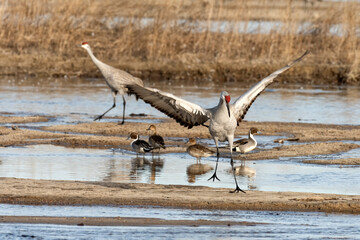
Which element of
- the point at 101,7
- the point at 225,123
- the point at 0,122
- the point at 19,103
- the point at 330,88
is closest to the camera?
the point at 225,123

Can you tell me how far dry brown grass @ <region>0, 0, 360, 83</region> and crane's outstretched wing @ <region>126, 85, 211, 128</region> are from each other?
15813 millimetres

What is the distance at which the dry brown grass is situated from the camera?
2658cm

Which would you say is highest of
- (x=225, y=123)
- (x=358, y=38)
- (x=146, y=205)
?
(x=358, y=38)

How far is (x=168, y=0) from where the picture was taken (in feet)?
89.3

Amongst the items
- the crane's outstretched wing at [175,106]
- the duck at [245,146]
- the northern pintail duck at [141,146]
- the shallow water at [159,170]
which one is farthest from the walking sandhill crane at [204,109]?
the northern pintail duck at [141,146]

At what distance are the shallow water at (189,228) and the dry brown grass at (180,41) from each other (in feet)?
58.6

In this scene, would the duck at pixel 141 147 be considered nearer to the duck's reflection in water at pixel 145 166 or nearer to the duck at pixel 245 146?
the duck's reflection in water at pixel 145 166

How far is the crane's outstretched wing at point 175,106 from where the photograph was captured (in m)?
10.1

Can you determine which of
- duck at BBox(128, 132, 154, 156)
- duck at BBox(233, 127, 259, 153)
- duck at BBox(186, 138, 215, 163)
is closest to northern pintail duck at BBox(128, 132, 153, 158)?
duck at BBox(128, 132, 154, 156)

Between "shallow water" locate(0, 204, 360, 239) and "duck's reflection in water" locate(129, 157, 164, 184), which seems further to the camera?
"duck's reflection in water" locate(129, 157, 164, 184)

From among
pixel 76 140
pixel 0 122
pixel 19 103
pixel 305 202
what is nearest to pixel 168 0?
pixel 19 103

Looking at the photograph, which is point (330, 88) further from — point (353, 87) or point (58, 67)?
point (58, 67)

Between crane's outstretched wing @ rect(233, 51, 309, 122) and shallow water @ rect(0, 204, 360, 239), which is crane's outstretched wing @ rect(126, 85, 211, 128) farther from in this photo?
shallow water @ rect(0, 204, 360, 239)

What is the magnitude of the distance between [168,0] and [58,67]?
4319 mm
